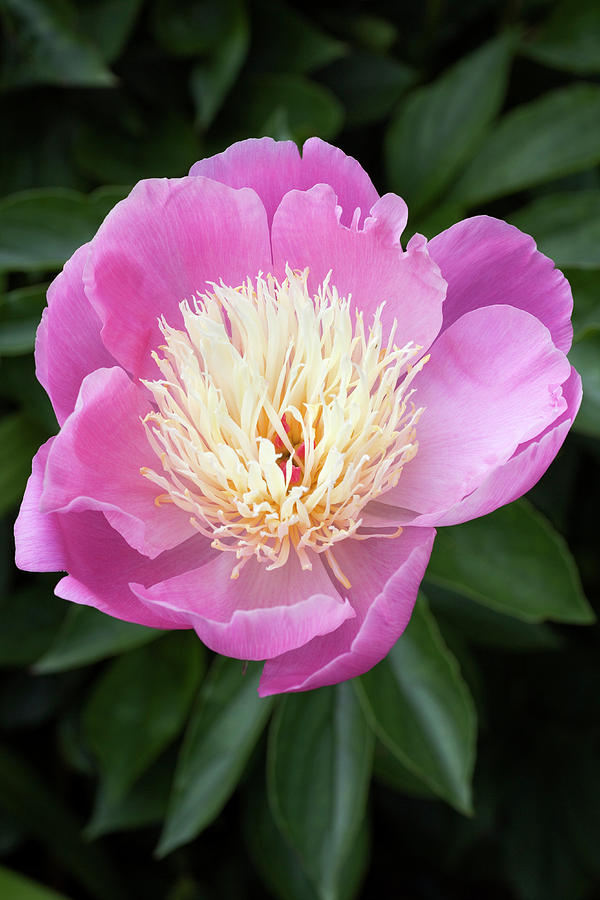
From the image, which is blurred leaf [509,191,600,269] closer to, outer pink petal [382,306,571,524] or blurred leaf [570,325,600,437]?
blurred leaf [570,325,600,437]

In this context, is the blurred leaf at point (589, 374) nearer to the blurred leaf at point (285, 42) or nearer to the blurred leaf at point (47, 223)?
the blurred leaf at point (47, 223)

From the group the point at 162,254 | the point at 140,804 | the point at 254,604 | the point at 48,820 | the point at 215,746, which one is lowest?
the point at 48,820

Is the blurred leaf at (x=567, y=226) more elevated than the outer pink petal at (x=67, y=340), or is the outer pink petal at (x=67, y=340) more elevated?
the outer pink petal at (x=67, y=340)

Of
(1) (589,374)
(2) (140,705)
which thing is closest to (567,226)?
(1) (589,374)

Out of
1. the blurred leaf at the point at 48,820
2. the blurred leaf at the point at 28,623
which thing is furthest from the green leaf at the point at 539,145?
the blurred leaf at the point at 48,820

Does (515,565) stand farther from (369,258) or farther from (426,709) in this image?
(369,258)

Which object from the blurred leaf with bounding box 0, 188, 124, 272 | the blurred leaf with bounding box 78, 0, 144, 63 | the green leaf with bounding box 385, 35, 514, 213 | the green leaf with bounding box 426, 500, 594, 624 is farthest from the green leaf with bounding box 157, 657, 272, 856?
the blurred leaf with bounding box 78, 0, 144, 63
